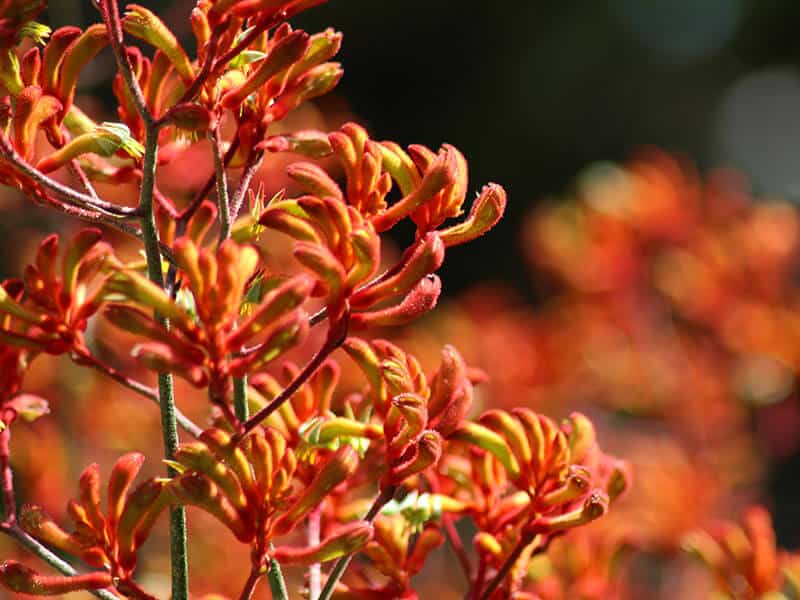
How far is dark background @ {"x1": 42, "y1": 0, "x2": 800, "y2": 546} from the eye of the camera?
29.9 ft

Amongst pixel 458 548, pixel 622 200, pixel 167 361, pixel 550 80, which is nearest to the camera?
pixel 167 361

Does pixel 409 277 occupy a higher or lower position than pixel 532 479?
higher

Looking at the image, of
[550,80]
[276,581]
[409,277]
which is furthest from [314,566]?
[550,80]

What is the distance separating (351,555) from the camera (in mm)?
889

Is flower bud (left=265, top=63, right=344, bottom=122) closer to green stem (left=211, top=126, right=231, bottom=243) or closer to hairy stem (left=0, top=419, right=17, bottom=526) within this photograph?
green stem (left=211, top=126, right=231, bottom=243)

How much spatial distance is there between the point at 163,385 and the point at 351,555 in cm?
19

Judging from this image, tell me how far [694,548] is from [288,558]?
0.55 m

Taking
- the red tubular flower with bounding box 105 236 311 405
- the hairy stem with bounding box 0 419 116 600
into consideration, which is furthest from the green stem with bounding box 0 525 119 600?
the red tubular flower with bounding box 105 236 311 405

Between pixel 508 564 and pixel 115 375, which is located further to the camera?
pixel 508 564

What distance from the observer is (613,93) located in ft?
35.1

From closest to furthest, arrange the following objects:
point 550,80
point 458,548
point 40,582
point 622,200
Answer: point 40,582, point 458,548, point 622,200, point 550,80

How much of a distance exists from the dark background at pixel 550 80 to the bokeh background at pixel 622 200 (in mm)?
21

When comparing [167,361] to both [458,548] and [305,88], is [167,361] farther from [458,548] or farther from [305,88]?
[458,548]

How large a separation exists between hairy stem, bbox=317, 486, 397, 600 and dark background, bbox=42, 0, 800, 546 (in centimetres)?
660
